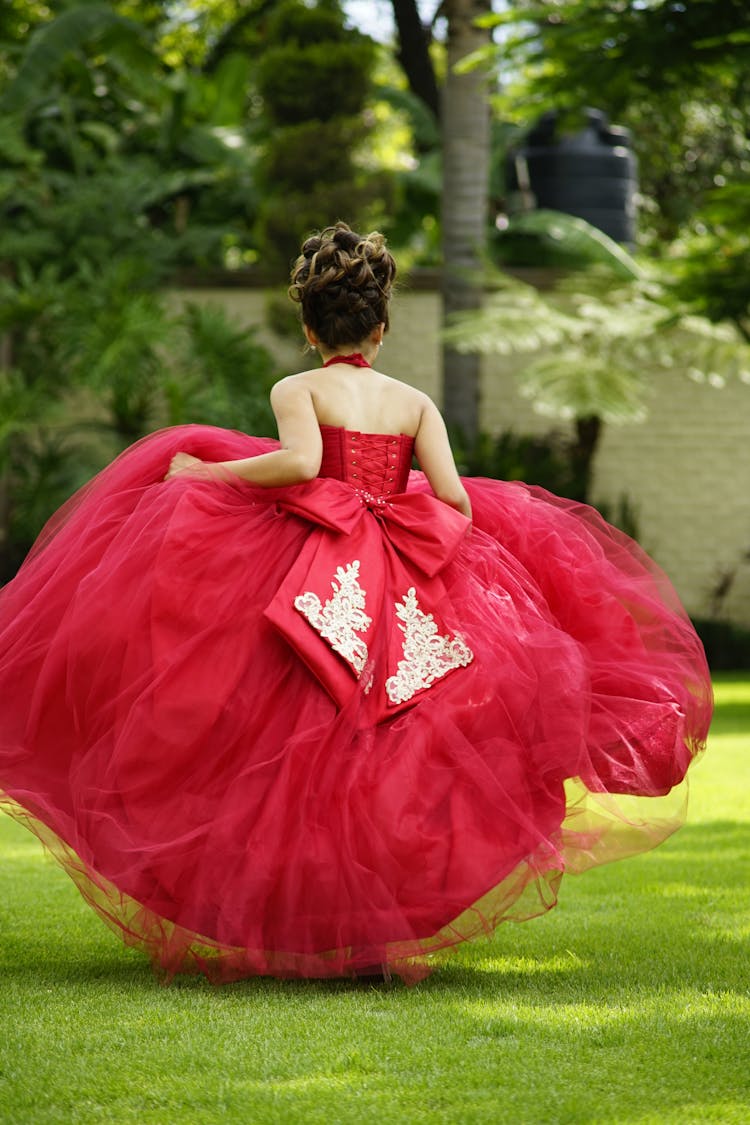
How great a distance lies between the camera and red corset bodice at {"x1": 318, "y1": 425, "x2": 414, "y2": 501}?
4703 mm

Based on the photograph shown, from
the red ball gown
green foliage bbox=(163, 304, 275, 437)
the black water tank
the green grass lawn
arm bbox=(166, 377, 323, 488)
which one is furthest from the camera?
the black water tank

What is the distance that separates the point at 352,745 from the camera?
13.8ft

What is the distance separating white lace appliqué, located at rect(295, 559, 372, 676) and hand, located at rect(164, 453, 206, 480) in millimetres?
620

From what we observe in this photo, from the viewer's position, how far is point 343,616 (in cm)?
439

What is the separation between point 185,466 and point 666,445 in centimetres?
1187

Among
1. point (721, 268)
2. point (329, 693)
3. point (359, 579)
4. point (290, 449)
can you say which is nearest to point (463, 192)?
point (721, 268)

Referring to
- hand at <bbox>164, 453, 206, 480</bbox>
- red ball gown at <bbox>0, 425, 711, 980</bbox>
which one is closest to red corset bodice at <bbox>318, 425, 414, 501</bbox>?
red ball gown at <bbox>0, 425, 711, 980</bbox>

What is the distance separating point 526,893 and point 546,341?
1168 centimetres

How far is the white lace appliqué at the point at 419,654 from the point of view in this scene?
14.2 feet

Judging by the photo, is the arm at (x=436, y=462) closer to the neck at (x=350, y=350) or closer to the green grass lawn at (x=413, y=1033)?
the neck at (x=350, y=350)

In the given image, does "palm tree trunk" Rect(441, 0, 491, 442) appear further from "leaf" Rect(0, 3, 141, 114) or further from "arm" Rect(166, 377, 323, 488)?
"arm" Rect(166, 377, 323, 488)

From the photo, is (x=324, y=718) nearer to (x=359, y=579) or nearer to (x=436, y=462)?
(x=359, y=579)

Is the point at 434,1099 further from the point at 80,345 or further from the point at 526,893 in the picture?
the point at 80,345

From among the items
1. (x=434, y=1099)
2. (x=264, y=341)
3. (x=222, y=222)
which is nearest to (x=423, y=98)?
(x=222, y=222)
